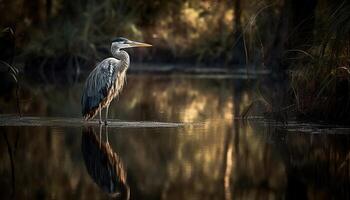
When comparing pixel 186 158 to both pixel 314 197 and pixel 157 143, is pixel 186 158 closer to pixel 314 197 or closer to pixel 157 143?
pixel 157 143

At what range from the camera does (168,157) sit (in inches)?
367

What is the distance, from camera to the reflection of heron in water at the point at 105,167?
299 inches

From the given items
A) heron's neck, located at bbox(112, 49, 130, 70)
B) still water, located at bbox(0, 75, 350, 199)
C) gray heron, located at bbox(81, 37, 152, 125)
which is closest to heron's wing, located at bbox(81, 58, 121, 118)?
gray heron, located at bbox(81, 37, 152, 125)

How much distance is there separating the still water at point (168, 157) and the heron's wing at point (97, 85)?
31 cm

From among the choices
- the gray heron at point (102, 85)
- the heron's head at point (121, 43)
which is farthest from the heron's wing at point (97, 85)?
the heron's head at point (121, 43)

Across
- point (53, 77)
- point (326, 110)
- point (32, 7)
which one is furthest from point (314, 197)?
point (32, 7)

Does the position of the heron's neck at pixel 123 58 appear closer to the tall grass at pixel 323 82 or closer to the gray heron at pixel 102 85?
the gray heron at pixel 102 85

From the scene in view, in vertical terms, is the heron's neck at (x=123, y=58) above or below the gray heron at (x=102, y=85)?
above

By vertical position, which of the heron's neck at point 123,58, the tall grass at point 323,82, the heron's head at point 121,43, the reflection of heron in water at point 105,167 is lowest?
the reflection of heron in water at point 105,167

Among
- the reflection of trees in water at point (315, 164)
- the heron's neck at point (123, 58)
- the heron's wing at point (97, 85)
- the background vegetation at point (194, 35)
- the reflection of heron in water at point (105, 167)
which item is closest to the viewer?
the reflection of trees in water at point (315, 164)

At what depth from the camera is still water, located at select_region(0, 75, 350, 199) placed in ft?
24.7

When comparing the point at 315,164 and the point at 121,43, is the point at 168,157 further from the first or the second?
the point at 121,43

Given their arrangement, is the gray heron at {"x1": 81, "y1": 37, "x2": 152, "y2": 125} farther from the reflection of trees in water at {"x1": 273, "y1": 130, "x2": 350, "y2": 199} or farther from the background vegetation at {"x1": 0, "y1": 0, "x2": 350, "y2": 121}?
the reflection of trees in water at {"x1": 273, "y1": 130, "x2": 350, "y2": 199}

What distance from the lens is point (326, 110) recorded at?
12391 millimetres
